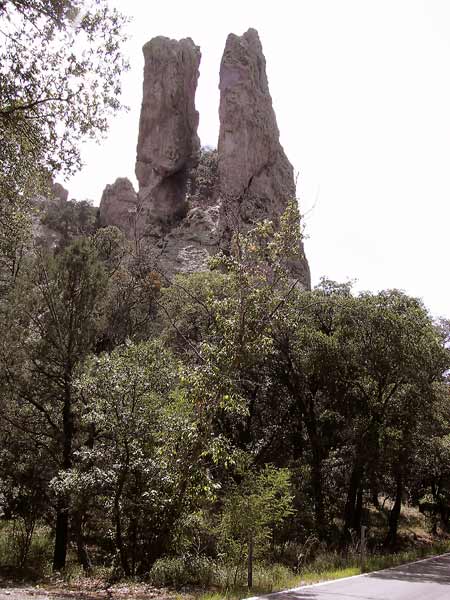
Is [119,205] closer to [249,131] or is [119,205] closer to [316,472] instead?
[249,131]

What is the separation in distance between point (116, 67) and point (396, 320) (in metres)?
12.5

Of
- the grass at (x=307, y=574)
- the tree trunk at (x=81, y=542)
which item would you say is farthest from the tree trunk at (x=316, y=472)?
the tree trunk at (x=81, y=542)

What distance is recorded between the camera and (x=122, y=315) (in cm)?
2142

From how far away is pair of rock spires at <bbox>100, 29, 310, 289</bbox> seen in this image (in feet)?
156

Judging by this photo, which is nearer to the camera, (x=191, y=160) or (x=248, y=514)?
(x=248, y=514)

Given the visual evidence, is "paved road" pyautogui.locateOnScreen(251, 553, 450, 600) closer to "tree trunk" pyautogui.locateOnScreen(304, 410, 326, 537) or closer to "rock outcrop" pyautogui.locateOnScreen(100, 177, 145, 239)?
"tree trunk" pyautogui.locateOnScreen(304, 410, 326, 537)

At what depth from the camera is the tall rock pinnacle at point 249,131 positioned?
48.7 meters

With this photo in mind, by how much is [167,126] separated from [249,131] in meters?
9.37

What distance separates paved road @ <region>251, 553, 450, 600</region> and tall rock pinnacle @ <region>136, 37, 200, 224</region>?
42.1m

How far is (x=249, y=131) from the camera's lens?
50.2m

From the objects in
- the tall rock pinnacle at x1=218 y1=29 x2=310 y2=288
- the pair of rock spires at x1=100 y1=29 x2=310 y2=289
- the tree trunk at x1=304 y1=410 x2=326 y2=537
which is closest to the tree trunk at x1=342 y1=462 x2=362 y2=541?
the tree trunk at x1=304 y1=410 x2=326 y2=537

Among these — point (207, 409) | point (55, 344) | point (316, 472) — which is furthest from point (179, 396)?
point (316, 472)

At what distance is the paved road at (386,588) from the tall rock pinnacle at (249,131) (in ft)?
111

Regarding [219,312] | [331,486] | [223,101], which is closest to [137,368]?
[219,312]
